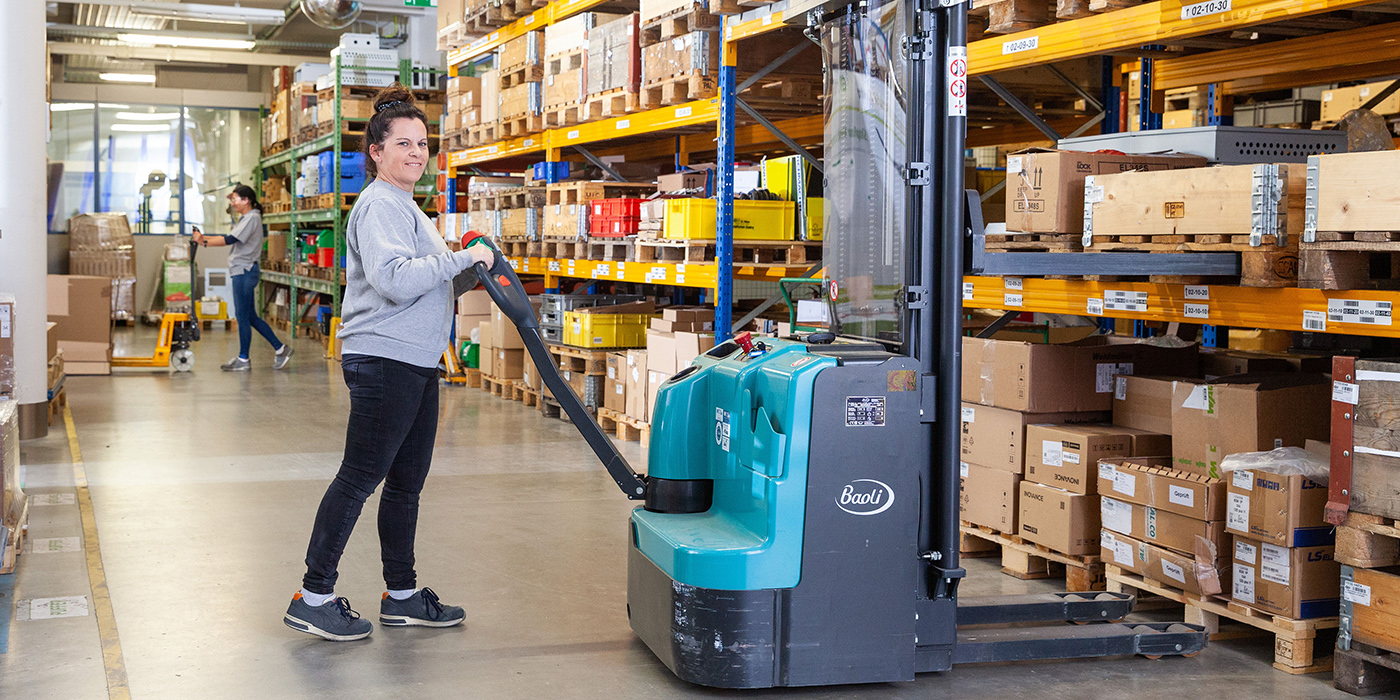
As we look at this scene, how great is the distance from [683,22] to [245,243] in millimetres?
7476

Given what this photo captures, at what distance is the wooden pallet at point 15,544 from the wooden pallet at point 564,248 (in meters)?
4.68

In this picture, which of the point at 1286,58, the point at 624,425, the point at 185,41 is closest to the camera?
the point at 1286,58

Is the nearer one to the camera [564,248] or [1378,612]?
[1378,612]

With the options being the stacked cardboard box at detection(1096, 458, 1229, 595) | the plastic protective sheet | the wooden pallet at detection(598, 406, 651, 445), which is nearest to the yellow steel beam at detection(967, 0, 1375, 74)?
the plastic protective sheet

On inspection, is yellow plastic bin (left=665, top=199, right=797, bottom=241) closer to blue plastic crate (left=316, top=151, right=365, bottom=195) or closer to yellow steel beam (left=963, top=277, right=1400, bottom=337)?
yellow steel beam (left=963, top=277, right=1400, bottom=337)

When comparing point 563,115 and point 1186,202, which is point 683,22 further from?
point 1186,202

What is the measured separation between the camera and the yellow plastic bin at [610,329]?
9.55 metres

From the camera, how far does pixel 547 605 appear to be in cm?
482

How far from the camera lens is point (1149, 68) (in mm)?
6207

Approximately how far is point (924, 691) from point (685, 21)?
509cm

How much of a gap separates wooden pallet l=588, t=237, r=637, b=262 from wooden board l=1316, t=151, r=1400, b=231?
209 inches

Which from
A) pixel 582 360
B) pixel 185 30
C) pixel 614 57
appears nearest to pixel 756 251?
pixel 614 57

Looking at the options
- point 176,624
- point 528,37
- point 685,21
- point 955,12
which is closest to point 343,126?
point 528,37

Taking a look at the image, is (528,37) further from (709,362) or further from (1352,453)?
(1352,453)
